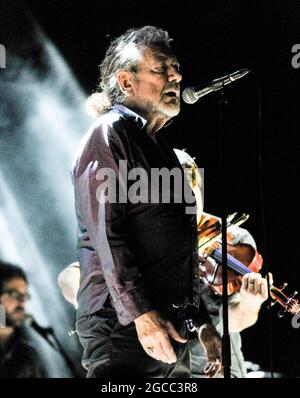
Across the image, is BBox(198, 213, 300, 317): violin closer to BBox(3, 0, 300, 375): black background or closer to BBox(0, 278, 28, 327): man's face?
BBox(3, 0, 300, 375): black background

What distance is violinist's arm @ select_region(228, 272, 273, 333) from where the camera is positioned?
2.47 meters

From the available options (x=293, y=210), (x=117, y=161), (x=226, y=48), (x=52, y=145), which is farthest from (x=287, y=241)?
(x=117, y=161)

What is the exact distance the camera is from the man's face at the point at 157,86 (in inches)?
71.2

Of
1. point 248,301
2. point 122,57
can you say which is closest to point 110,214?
point 122,57

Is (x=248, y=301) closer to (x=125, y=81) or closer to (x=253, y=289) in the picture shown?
(x=253, y=289)

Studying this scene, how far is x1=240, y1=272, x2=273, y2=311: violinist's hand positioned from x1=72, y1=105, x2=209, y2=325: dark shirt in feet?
2.75

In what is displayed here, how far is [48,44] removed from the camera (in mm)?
2824

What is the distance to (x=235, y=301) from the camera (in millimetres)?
2572

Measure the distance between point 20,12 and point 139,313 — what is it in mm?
1851

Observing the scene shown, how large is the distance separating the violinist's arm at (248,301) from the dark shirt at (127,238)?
33.4 inches

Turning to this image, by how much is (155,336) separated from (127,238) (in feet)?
0.86

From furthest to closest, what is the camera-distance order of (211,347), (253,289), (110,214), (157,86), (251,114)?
1. (251,114)
2. (253,289)
3. (157,86)
4. (211,347)
5. (110,214)

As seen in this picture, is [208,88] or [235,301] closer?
[208,88]

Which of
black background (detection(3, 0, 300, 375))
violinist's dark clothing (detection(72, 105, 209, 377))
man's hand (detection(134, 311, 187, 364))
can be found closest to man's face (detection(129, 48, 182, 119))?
violinist's dark clothing (detection(72, 105, 209, 377))
